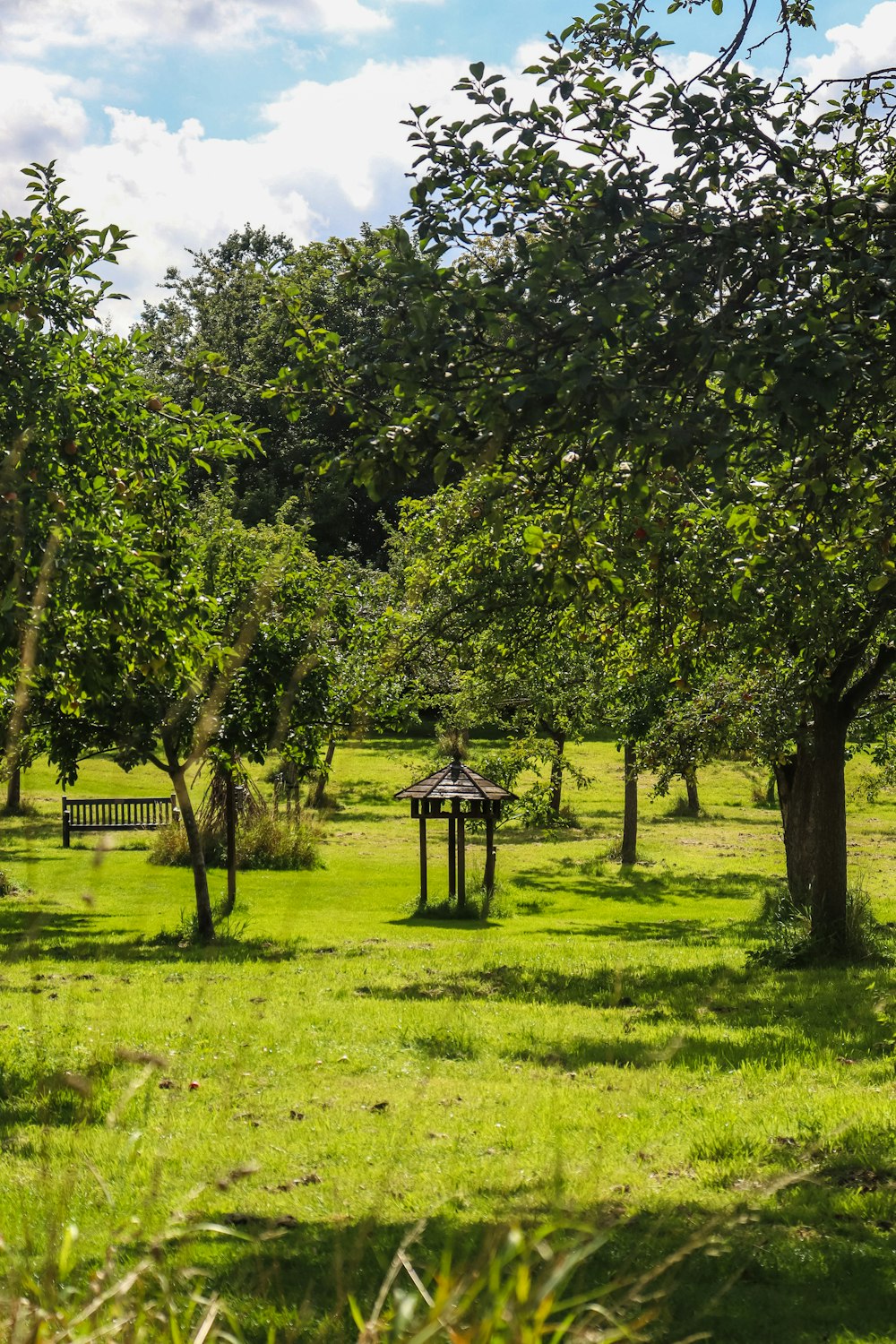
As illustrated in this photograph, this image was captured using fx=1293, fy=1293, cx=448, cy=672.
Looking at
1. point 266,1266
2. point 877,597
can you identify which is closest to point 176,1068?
point 266,1266

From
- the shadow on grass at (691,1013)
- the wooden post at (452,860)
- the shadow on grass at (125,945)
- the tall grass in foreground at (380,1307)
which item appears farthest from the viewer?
the wooden post at (452,860)

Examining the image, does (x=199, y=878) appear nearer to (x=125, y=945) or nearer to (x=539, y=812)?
(x=125, y=945)

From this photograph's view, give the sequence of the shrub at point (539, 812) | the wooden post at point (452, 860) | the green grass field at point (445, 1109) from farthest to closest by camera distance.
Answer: the shrub at point (539, 812)
the wooden post at point (452, 860)
the green grass field at point (445, 1109)

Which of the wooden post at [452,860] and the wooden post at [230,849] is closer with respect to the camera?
the wooden post at [230,849]

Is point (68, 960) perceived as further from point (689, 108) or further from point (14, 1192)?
point (689, 108)

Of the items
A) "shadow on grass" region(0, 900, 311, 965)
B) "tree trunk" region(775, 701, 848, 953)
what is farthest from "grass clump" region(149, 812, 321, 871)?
"tree trunk" region(775, 701, 848, 953)

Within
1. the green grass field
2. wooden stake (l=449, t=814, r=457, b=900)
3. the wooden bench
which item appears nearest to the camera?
the green grass field

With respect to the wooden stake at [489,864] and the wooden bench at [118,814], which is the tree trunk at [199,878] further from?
the wooden bench at [118,814]

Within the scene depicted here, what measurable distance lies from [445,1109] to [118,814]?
27.5m

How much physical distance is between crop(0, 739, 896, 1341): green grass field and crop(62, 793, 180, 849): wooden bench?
12.1 meters

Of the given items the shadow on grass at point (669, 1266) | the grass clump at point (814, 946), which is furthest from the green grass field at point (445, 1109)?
the grass clump at point (814, 946)

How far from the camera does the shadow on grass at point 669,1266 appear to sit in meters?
4.73

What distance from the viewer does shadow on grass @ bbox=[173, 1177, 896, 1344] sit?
15.5ft

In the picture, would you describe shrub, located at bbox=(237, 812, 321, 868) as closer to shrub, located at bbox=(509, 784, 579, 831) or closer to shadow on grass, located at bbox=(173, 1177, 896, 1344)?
shrub, located at bbox=(509, 784, 579, 831)
